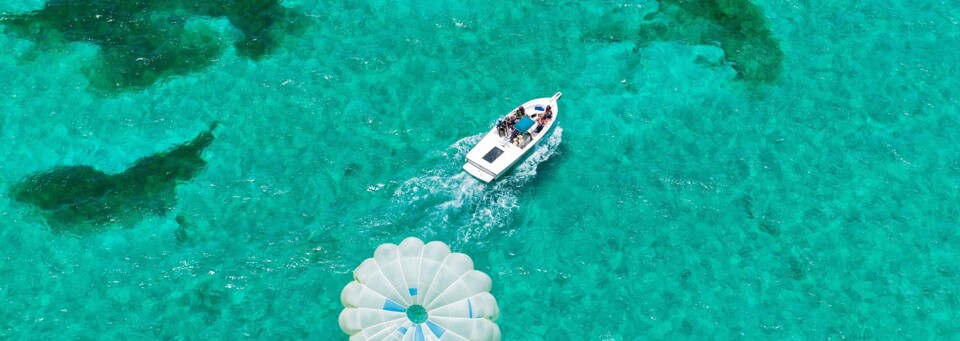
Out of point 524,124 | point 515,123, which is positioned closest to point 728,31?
point 524,124

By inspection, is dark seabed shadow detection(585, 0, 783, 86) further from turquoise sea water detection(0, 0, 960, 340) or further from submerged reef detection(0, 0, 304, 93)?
submerged reef detection(0, 0, 304, 93)

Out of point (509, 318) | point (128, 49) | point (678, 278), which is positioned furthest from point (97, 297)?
point (678, 278)

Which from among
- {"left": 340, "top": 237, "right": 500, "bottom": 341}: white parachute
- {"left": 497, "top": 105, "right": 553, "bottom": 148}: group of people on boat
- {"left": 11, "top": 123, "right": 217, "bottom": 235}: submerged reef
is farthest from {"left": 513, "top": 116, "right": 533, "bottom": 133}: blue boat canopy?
{"left": 11, "top": 123, "right": 217, "bottom": 235}: submerged reef

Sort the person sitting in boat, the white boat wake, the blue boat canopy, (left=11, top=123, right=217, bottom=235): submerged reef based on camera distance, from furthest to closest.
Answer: the person sitting in boat < the blue boat canopy < (left=11, top=123, right=217, bottom=235): submerged reef < the white boat wake

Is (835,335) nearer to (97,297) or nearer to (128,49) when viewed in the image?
(97,297)

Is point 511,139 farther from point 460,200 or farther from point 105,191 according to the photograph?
point 105,191
